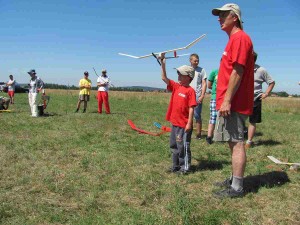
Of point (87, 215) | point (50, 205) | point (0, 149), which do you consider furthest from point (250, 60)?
point (0, 149)

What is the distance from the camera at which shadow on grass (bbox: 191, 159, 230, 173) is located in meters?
6.24

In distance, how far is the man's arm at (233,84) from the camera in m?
4.33

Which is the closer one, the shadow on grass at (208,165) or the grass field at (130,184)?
the grass field at (130,184)

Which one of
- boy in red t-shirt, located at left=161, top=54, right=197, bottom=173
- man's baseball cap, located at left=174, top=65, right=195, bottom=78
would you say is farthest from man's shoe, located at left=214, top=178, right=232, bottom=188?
man's baseball cap, located at left=174, top=65, right=195, bottom=78

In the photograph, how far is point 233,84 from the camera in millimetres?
4336

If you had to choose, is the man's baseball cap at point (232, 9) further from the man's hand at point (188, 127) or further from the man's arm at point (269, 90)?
the man's arm at point (269, 90)

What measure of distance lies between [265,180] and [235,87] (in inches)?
75.2

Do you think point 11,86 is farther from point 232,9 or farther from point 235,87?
point 235,87

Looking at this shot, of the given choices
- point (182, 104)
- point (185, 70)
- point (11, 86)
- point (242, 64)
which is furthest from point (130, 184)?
point (11, 86)

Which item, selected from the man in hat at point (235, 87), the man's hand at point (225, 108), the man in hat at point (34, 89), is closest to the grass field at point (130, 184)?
the man in hat at point (235, 87)

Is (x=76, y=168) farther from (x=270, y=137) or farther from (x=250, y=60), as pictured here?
(x=270, y=137)

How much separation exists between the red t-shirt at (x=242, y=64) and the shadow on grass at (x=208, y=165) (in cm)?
198

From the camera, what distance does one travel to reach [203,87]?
885cm

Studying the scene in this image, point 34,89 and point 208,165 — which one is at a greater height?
point 34,89
